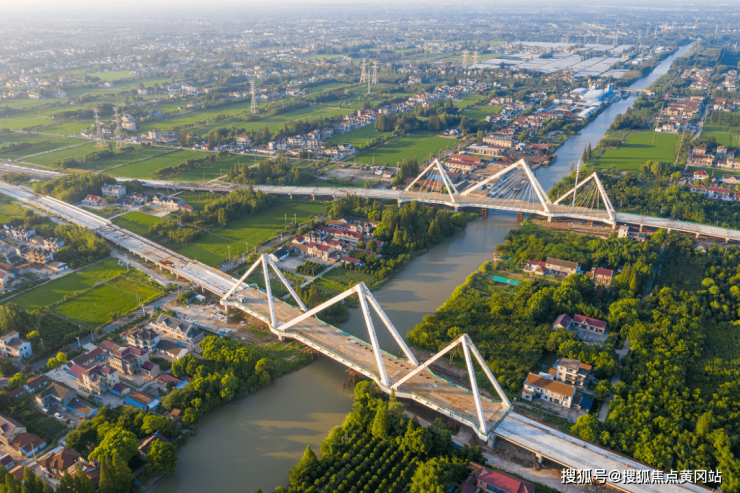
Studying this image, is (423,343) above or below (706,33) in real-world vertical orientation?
below

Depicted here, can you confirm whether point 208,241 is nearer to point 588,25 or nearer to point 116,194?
point 116,194

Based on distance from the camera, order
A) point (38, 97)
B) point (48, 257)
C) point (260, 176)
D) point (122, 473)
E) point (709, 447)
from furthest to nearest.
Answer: point (38, 97) < point (260, 176) < point (48, 257) < point (709, 447) < point (122, 473)

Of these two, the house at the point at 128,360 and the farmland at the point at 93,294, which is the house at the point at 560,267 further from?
the house at the point at 128,360

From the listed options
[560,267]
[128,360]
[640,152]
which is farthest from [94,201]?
[640,152]

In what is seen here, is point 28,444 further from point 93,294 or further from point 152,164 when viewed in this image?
point 152,164

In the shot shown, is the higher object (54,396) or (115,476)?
(115,476)

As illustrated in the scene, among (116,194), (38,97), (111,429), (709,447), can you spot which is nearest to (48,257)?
(116,194)
